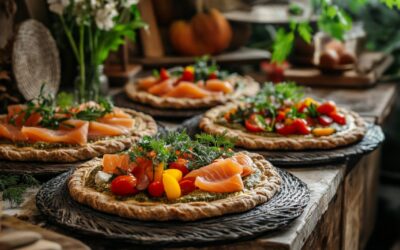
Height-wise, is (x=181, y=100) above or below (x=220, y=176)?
below

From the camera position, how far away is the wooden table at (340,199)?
224 centimetres

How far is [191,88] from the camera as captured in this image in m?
3.84

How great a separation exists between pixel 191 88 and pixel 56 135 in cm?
107

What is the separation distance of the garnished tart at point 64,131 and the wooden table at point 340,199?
349 mm

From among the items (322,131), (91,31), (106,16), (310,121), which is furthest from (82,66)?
(322,131)

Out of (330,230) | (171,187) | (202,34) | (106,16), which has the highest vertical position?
(106,16)

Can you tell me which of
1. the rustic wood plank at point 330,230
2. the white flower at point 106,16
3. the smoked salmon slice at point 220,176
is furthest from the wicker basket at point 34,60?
the rustic wood plank at point 330,230

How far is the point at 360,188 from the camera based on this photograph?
3705 millimetres

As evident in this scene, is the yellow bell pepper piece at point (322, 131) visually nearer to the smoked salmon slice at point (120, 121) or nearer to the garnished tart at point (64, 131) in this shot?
the garnished tart at point (64, 131)

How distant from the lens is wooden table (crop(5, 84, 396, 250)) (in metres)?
2.24

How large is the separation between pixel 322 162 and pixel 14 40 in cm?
170

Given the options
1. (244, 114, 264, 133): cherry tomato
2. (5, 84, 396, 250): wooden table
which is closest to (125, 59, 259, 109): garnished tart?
(5, 84, 396, 250): wooden table

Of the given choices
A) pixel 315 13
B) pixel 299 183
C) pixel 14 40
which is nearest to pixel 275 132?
pixel 299 183

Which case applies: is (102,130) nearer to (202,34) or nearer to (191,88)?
(191,88)
